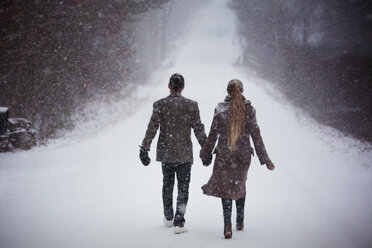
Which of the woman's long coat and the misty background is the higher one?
the misty background

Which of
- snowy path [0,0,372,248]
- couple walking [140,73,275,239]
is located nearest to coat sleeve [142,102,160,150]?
couple walking [140,73,275,239]

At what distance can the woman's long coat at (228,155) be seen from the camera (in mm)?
3898

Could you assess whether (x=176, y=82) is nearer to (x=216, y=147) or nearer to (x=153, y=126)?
(x=153, y=126)

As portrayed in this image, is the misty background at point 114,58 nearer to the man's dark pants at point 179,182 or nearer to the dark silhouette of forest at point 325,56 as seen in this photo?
the dark silhouette of forest at point 325,56

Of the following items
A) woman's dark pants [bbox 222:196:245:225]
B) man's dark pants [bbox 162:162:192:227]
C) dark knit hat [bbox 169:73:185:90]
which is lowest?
woman's dark pants [bbox 222:196:245:225]

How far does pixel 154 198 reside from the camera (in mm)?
5586

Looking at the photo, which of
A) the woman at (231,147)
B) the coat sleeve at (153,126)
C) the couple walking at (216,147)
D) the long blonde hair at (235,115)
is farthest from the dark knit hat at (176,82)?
the long blonde hair at (235,115)

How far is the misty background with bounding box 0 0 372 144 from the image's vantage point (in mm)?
9852

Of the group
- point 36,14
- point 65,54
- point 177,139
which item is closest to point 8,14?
point 36,14

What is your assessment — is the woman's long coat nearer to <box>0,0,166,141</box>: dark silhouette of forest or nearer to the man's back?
the man's back

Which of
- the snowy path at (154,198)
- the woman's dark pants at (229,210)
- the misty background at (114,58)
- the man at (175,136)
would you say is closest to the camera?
the woman's dark pants at (229,210)

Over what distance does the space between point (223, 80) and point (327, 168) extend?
45.0 ft

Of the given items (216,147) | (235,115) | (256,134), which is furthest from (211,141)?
(256,134)

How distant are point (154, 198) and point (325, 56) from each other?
13.8 m
